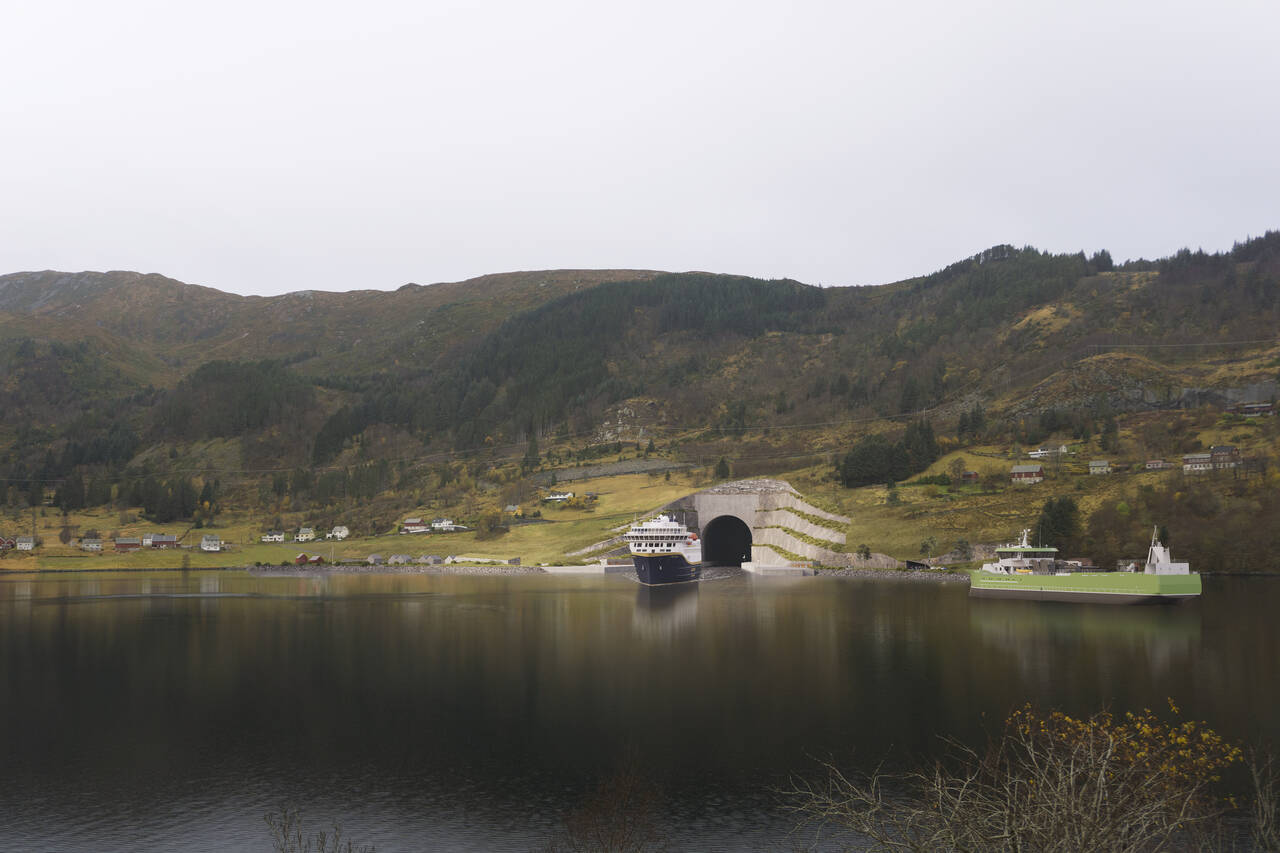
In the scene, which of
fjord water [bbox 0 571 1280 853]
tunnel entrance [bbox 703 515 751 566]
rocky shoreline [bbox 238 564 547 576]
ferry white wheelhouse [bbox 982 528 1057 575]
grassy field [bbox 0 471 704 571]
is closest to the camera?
fjord water [bbox 0 571 1280 853]

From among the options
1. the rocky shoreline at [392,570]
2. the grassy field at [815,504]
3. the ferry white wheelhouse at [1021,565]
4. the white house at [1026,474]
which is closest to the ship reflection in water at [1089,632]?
the ferry white wheelhouse at [1021,565]

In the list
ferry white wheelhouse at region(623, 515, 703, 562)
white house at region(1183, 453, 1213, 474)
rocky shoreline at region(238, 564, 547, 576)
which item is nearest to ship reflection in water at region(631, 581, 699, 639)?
ferry white wheelhouse at region(623, 515, 703, 562)

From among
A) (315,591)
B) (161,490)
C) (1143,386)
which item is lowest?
(315,591)

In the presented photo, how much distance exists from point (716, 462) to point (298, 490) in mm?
73544

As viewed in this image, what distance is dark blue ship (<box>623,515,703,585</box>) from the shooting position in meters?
87.9

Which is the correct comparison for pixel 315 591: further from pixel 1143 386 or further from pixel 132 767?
pixel 1143 386

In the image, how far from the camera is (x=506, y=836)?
2005 centimetres

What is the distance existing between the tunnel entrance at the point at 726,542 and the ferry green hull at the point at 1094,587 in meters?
53.8

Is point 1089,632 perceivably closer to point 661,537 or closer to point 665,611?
point 665,611

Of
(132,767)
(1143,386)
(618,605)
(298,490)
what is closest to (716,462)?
(1143,386)

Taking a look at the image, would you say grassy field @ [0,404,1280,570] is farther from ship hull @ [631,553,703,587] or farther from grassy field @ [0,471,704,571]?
ship hull @ [631,553,703,587]

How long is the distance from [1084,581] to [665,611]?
28960 mm

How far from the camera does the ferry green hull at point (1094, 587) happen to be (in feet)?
197

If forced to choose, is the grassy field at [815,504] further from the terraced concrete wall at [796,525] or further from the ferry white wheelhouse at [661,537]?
the ferry white wheelhouse at [661,537]
